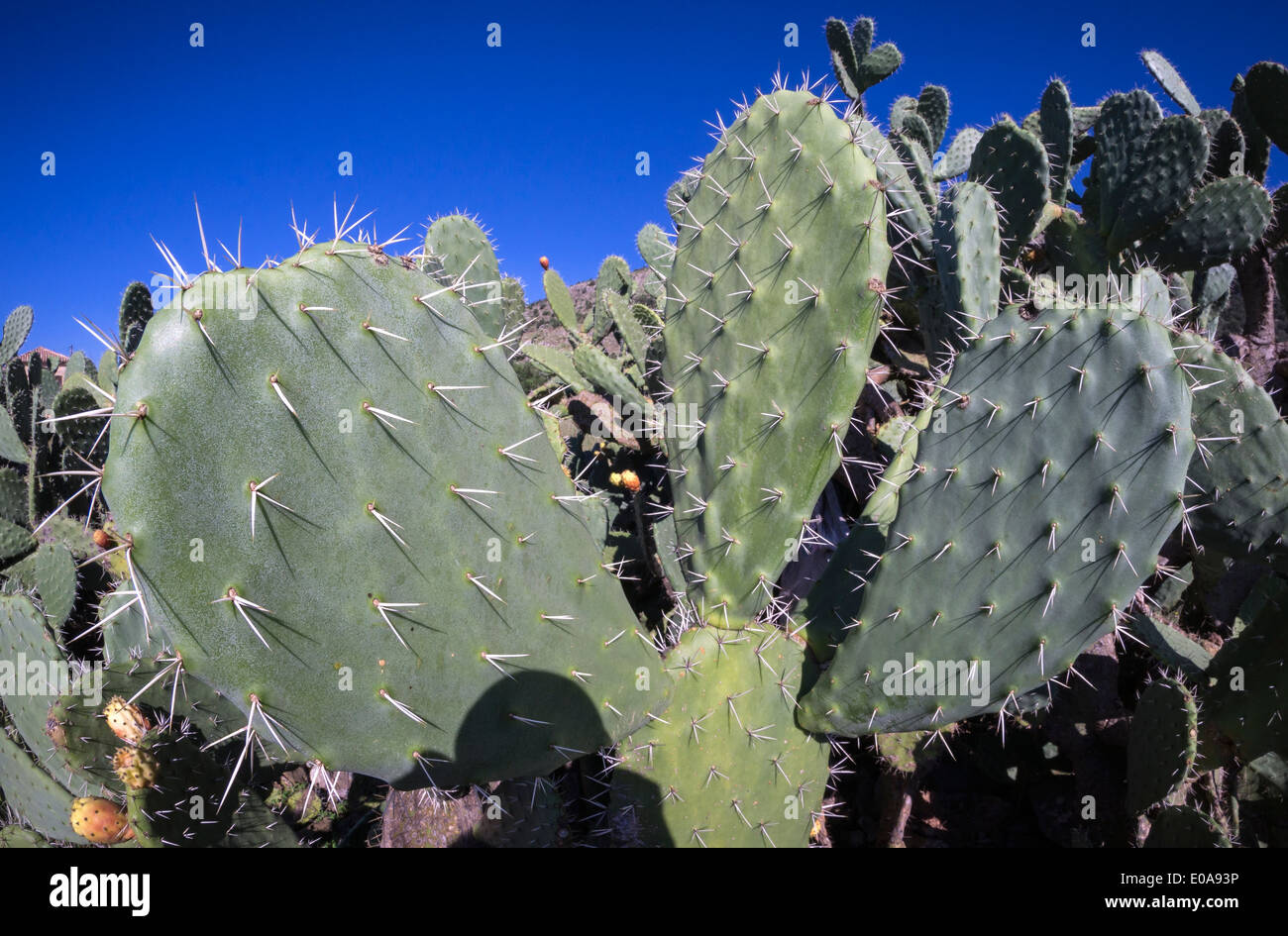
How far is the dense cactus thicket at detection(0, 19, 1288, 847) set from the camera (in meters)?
1.07

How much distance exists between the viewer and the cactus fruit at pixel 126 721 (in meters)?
1.59

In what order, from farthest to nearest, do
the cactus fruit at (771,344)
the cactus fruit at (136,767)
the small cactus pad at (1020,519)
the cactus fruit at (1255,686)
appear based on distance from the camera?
the cactus fruit at (1255,686) < the cactus fruit at (771,344) < the cactus fruit at (136,767) < the small cactus pad at (1020,519)

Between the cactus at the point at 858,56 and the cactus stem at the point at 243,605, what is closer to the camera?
the cactus stem at the point at 243,605

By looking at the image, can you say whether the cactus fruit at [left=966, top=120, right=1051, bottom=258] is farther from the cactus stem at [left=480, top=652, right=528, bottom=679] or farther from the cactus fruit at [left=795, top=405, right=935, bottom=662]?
the cactus stem at [left=480, top=652, right=528, bottom=679]

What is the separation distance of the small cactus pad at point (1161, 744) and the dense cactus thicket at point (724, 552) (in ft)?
0.04

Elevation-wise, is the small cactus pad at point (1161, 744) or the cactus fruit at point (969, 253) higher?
the cactus fruit at point (969, 253)

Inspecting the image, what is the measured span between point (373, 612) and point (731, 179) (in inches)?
56.9

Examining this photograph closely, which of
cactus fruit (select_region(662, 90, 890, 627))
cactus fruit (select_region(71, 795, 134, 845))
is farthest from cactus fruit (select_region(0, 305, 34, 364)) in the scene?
cactus fruit (select_region(662, 90, 890, 627))

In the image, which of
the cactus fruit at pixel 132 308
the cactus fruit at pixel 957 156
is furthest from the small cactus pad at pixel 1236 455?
the cactus fruit at pixel 132 308

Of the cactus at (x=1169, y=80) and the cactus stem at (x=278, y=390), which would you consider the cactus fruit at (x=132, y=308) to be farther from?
the cactus at (x=1169, y=80)

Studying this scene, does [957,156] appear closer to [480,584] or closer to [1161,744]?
[1161,744]
